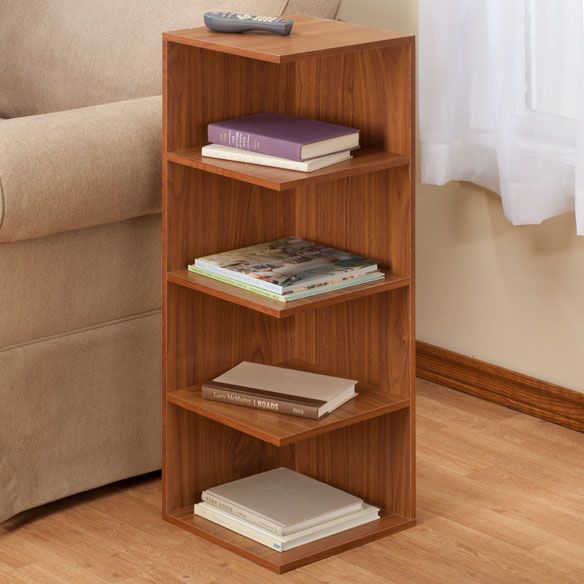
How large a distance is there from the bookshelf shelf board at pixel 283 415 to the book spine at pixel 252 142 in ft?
1.28

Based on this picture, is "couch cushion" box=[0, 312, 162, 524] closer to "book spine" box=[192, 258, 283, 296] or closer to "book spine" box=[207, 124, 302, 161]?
"book spine" box=[192, 258, 283, 296]

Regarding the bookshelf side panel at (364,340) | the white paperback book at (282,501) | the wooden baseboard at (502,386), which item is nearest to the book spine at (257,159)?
the bookshelf side panel at (364,340)

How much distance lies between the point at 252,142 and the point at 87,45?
2.22 ft

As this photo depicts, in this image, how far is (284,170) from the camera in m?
1.84

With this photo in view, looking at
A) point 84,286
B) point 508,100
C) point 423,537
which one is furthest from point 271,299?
point 508,100

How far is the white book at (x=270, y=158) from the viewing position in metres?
1.83

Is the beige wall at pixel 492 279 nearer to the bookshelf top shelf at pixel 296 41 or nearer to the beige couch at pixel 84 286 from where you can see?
the beige couch at pixel 84 286

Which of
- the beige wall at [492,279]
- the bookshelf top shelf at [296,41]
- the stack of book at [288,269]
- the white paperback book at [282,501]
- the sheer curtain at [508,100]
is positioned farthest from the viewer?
the beige wall at [492,279]

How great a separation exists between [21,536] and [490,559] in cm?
71

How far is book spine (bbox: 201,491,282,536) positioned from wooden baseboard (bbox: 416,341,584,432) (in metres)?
0.73

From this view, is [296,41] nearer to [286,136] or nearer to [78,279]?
[286,136]

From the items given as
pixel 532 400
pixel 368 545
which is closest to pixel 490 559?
pixel 368 545

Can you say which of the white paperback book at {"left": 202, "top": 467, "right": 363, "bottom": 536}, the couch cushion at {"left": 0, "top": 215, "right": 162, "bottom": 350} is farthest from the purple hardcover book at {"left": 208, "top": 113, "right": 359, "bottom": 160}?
the white paperback book at {"left": 202, "top": 467, "right": 363, "bottom": 536}

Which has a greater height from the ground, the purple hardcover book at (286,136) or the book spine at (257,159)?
the purple hardcover book at (286,136)
